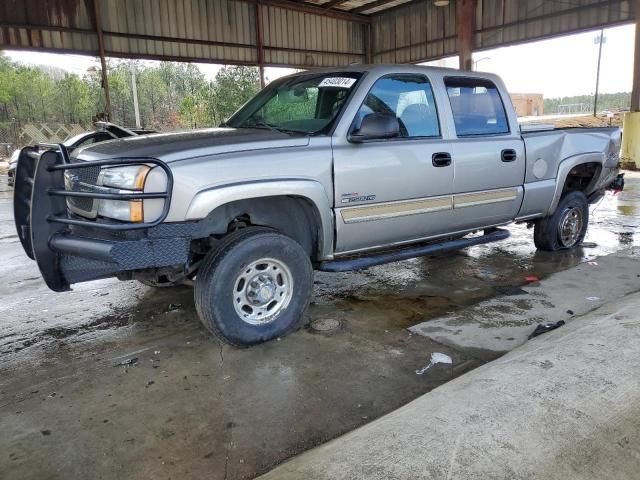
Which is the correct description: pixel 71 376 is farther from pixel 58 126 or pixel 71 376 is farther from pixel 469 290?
pixel 58 126

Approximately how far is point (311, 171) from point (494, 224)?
226 cm

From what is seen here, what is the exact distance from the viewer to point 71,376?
3.10 m

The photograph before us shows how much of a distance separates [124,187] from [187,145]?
458 millimetres

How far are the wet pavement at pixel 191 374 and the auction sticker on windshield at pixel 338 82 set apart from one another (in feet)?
5.86

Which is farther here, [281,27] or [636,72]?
[281,27]

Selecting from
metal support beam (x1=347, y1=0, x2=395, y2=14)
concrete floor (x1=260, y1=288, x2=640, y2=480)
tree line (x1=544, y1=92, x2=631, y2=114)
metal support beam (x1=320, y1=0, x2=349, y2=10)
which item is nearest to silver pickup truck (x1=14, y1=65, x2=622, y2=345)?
concrete floor (x1=260, y1=288, x2=640, y2=480)

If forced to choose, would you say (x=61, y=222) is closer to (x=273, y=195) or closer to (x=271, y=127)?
(x=273, y=195)

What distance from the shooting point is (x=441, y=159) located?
13.4 ft

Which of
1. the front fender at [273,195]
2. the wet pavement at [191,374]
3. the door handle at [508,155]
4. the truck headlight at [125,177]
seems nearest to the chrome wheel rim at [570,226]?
the wet pavement at [191,374]

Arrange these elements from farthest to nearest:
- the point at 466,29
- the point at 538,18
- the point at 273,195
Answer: the point at 466,29 < the point at 538,18 < the point at 273,195

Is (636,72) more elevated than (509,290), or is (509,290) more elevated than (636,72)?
(636,72)

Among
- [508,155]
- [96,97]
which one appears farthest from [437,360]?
[96,97]

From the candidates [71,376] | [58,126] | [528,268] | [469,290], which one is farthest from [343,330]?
[58,126]

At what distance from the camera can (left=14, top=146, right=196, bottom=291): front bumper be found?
2.84 meters
